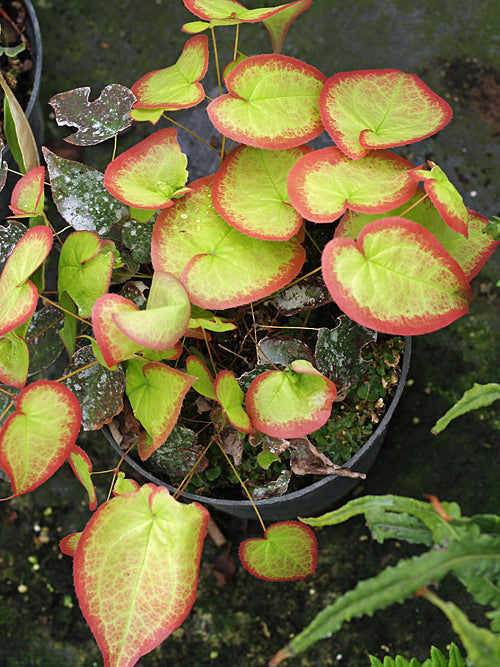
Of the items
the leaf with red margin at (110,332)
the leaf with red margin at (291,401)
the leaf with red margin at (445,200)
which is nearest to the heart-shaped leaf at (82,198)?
the leaf with red margin at (110,332)

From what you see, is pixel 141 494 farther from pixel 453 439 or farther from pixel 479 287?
pixel 479 287

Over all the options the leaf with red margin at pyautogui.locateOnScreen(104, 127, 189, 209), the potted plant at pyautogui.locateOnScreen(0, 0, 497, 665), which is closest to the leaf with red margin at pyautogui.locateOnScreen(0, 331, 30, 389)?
the potted plant at pyautogui.locateOnScreen(0, 0, 497, 665)

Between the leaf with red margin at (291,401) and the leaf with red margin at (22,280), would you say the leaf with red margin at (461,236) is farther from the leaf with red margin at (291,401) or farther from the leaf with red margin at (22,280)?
the leaf with red margin at (22,280)

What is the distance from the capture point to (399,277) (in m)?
0.68

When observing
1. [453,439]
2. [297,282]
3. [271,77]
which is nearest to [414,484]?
[453,439]

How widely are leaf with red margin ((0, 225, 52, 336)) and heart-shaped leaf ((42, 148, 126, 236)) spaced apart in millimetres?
108

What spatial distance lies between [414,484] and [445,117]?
0.81 metres

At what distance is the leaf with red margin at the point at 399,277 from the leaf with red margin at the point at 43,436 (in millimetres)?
329

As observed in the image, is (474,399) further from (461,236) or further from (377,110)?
(377,110)

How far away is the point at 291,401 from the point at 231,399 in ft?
0.24

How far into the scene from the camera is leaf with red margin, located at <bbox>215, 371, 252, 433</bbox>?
0.71 m

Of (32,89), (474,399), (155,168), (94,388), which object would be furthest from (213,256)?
(32,89)

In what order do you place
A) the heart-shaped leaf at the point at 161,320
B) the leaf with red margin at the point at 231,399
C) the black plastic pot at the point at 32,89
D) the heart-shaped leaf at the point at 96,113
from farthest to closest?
the black plastic pot at the point at 32,89 < the heart-shaped leaf at the point at 96,113 < the leaf with red margin at the point at 231,399 < the heart-shaped leaf at the point at 161,320

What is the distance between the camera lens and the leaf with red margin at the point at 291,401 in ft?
2.35
